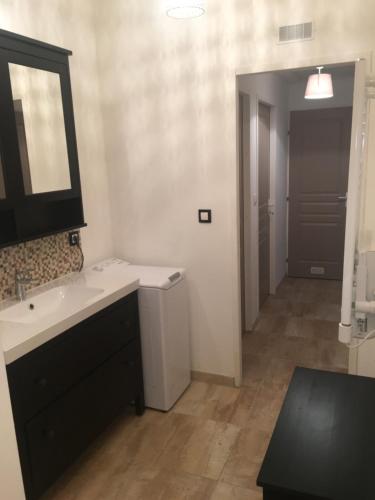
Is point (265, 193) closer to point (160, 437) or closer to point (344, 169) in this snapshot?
point (344, 169)

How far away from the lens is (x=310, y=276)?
18.8 feet

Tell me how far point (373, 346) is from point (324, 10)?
1983 millimetres

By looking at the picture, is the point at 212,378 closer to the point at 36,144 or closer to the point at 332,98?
the point at 36,144

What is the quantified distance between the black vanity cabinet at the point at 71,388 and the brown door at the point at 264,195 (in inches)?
87.4

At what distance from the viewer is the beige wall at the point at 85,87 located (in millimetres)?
2537

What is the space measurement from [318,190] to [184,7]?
12.6 feet

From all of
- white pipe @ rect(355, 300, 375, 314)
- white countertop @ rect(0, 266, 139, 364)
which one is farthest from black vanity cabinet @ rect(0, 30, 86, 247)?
white pipe @ rect(355, 300, 375, 314)

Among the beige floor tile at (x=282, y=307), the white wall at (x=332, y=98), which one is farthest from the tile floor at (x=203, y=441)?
the white wall at (x=332, y=98)

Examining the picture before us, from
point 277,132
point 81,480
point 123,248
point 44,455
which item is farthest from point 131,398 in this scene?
point 277,132

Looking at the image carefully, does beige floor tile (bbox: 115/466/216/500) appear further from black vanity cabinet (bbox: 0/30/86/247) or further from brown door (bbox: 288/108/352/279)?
brown door (bbox: 288/108/352/279)

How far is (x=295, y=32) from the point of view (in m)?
2.51

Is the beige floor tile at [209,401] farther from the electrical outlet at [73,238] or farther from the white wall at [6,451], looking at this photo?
the white wall at [6,451]

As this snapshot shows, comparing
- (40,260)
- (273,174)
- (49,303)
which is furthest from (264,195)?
(49,303)

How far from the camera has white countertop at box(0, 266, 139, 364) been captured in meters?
1.84
